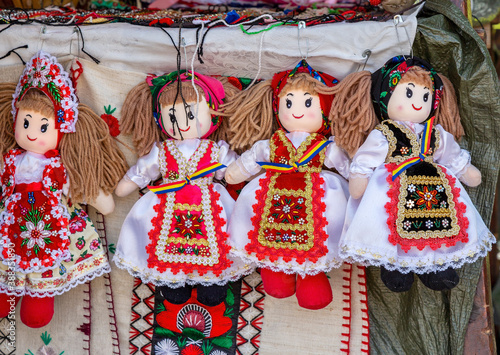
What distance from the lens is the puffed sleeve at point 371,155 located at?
1.61 m

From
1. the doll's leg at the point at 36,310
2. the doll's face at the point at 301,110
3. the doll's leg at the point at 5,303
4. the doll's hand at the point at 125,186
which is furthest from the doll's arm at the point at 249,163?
the doll's leg at the point at 5,303

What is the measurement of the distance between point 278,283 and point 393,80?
2.27ft

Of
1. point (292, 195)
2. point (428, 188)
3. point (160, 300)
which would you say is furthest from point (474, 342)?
point (160, 300)

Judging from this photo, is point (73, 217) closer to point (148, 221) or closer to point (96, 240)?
point (96, 240)

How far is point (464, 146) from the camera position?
1.77 meters

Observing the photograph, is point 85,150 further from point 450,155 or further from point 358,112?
point 450,155

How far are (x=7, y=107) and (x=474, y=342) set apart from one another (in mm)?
1688

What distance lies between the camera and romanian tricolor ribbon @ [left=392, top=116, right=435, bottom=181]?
5.20 feet

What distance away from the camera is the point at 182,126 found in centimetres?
177

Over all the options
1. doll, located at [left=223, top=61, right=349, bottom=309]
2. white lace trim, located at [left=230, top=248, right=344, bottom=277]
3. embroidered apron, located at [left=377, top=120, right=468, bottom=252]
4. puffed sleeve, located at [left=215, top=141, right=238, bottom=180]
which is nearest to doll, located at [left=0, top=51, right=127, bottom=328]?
puffed sleeve, located at [left=215, top=141, right=238, bottom=180]

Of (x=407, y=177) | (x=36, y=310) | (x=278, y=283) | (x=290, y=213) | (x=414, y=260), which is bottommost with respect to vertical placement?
(x=36, y=310)

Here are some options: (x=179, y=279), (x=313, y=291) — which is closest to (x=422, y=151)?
(x=313, y=291)

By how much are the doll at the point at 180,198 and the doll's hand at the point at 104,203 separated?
0.18 feet

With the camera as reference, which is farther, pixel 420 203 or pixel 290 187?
pixel 290 187
